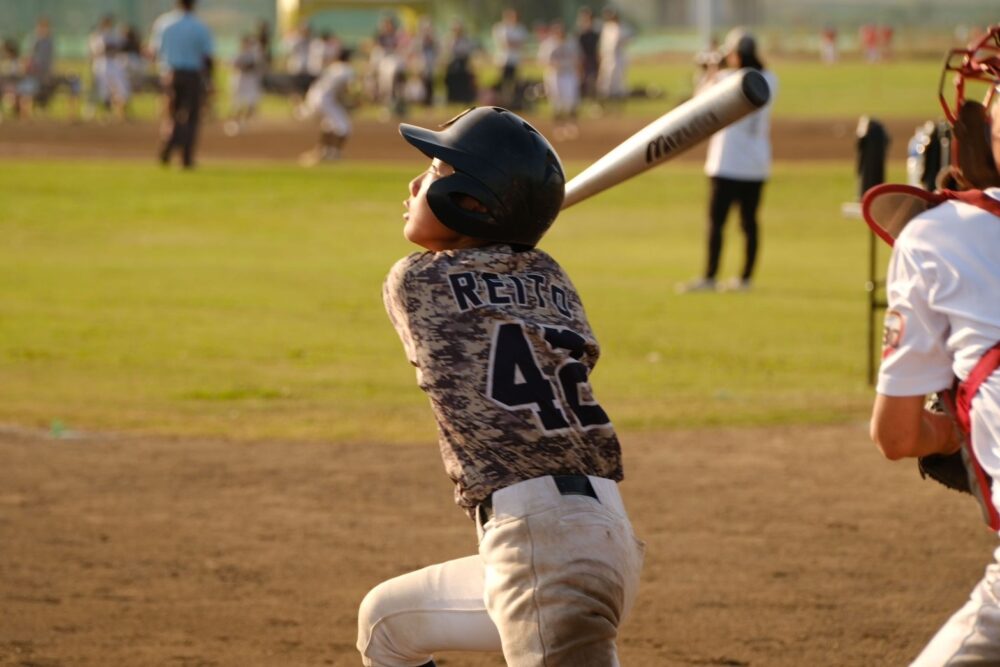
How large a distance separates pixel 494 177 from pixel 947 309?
1.05m

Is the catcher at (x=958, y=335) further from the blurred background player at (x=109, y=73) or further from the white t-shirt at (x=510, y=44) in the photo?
the blurred background player at (x=109, y=73)

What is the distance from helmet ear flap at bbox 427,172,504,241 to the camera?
11.5 ft

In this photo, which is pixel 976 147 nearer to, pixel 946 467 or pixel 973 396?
pixel 973 396

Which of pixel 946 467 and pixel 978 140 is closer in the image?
pixel 978 140

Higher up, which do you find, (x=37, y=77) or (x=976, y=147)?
(x=976, y=147)

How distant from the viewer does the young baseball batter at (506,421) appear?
330 cm

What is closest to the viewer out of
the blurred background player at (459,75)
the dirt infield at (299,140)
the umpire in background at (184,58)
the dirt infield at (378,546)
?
the dirt infield at (378,546)

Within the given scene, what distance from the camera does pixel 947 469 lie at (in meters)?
3.27

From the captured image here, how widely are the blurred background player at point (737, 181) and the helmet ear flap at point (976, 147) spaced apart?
10.9 meters

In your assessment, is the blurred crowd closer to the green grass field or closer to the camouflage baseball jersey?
the green grass field

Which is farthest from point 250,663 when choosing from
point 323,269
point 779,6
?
point 779,6

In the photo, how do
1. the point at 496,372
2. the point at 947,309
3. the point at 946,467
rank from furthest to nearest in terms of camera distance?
the point at 496,372, the point at 946,467, the point at 947,309

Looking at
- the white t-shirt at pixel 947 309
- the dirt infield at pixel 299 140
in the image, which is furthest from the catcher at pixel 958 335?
the dirt infield at pixel 299 140

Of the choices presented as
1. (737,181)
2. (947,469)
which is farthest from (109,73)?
(947,469)
